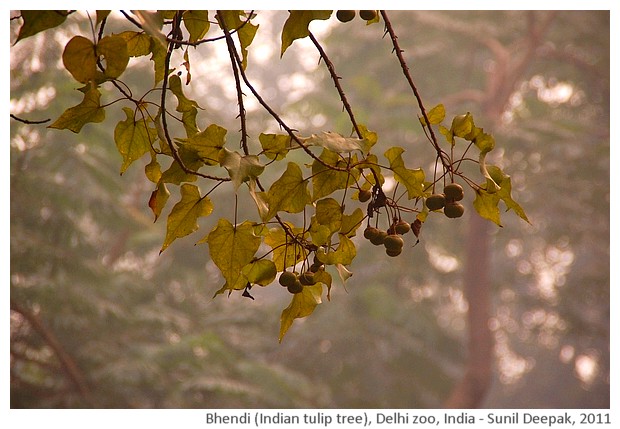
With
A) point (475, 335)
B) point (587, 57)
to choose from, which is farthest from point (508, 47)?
point (475, 335)

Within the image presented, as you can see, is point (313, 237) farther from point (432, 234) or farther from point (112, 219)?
point (432, 234)

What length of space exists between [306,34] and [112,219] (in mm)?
4188

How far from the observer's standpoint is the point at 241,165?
490mm

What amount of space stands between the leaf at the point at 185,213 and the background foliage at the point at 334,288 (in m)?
3.22

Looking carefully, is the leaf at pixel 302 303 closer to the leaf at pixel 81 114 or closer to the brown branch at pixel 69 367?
the leaf at pixel 81 114

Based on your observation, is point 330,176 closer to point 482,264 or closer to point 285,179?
point 285,179

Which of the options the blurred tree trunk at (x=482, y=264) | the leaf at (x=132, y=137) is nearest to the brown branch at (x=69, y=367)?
the blurred tree trunk at (x=482, y=264)

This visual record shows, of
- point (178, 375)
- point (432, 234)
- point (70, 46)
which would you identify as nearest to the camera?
point (70, 46)

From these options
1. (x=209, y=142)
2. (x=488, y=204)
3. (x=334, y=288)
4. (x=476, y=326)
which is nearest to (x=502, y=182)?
(x=488, y=204)

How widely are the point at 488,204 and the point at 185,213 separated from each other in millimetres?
244

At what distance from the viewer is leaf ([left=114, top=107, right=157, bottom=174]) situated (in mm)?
617

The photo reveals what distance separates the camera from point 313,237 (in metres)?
0.55

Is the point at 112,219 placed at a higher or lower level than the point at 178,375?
higher

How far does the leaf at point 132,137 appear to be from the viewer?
0.62 metres
